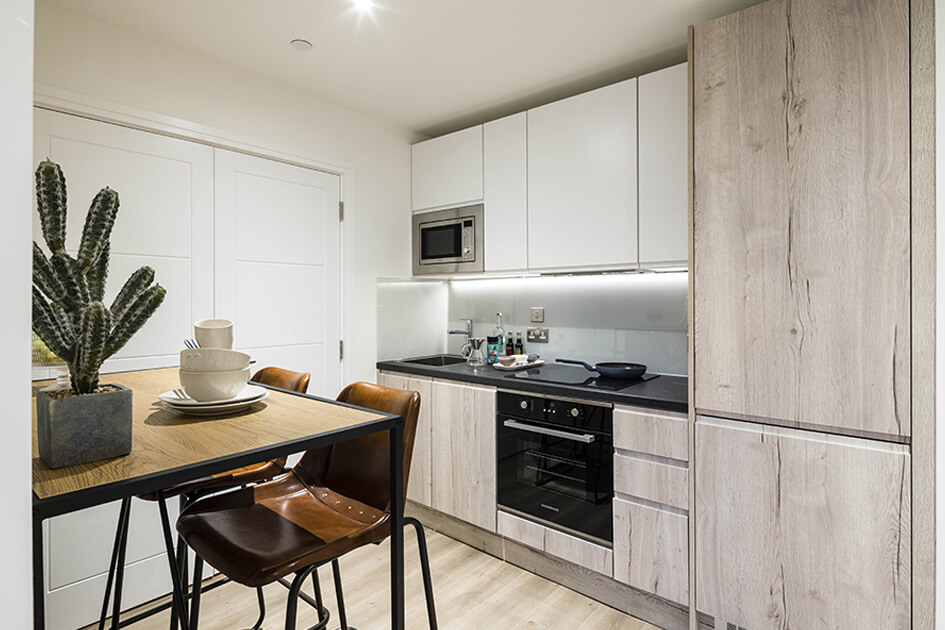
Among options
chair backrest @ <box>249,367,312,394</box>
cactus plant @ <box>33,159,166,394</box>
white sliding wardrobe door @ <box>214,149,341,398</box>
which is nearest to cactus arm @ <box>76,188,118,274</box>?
cactus plant @ <box>33,159,166,394</box>

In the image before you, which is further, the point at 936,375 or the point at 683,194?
the point at 683,194

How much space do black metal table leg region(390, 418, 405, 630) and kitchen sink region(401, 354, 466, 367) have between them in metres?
2.11

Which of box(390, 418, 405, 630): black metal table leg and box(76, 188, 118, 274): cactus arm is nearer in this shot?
box(76, 188, 118, 274): cactus arm

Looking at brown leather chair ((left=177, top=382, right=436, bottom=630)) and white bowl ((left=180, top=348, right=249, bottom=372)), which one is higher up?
white bowl ((left=180, top=348, right=249, bottom=372))

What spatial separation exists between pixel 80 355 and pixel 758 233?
195 cm

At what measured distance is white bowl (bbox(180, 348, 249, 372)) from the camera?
3.67 ft

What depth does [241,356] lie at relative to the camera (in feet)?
3.88

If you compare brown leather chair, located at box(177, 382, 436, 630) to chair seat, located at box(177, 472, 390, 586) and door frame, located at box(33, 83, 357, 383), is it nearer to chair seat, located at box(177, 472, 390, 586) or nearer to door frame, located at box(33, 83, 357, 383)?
chair seat, located at box(177, 472, 390, 586)

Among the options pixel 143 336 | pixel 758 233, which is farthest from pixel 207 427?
pixel 758 233

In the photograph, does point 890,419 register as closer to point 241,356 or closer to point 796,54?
point 796,54

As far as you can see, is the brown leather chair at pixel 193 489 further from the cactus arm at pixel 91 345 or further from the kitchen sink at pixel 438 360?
the kitchen sink at pixel 438 360

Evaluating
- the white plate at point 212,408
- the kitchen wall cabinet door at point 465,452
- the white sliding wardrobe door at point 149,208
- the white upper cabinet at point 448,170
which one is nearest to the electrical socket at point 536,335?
the kitchen wall cabinet door at point 465,452

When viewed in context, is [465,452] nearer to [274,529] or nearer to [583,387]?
[583,387]

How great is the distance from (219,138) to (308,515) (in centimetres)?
196
